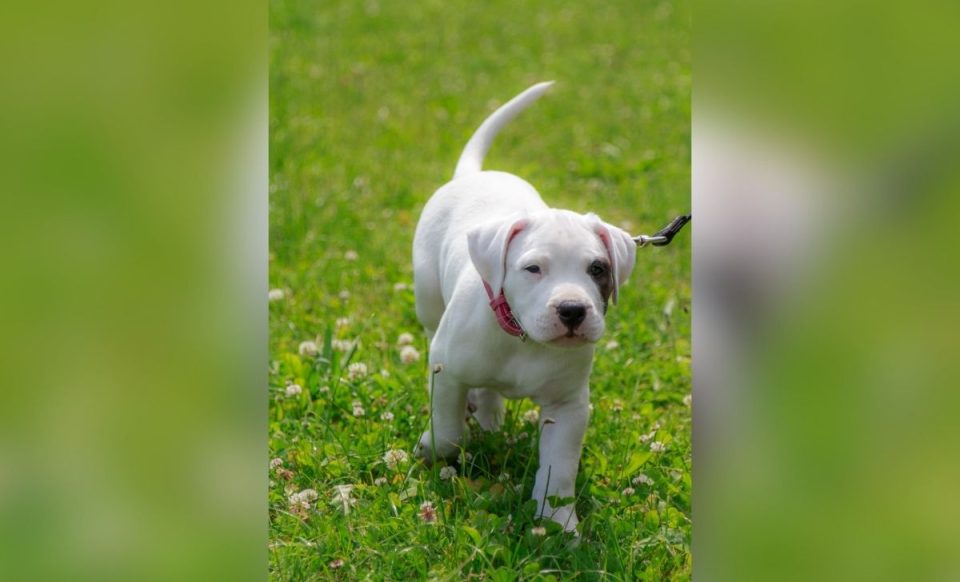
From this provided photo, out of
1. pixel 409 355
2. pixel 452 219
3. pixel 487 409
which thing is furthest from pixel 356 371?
pixel 452 219

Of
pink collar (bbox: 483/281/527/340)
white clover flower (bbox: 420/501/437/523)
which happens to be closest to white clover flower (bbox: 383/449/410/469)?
white clover flower (bbox: 420/501/437/523)

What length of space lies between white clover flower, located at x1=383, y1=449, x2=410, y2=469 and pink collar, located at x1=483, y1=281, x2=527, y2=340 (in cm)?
59

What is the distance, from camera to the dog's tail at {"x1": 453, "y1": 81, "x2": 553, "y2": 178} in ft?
12.6

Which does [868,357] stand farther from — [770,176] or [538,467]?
[538,467]

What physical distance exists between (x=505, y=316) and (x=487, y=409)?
0.74 metres

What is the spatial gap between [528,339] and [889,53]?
5.46 feet

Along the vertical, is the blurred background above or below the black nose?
above

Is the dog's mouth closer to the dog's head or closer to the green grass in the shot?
the dog's head

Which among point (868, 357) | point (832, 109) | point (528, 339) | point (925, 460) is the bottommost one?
point (528, 339)

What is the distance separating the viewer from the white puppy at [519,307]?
2.65 meters

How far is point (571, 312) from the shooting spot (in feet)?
8.36

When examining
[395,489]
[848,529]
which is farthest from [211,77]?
[395,489]

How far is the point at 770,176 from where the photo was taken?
133 centimetres

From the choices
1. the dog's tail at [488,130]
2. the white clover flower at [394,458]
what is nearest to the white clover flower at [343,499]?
the white clover flower at [394,458]
